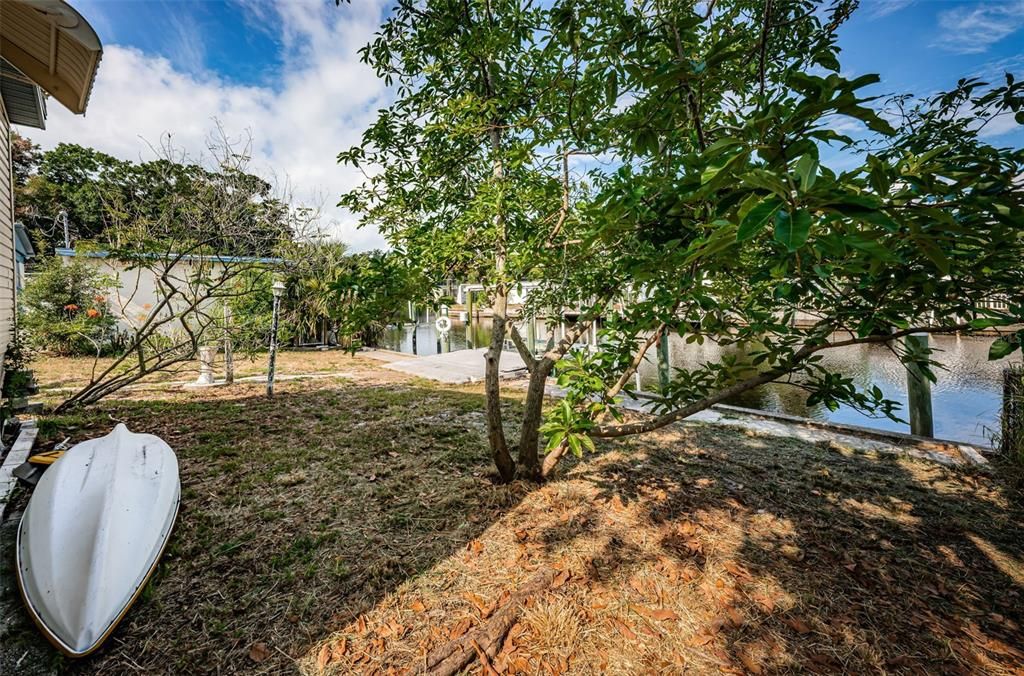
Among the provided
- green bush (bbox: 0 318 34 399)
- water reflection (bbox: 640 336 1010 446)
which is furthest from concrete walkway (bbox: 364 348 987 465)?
green bush (bbox: 0 318 34 399)

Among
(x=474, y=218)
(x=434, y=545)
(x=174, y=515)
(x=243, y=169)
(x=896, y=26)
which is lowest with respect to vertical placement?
(x=434, y=545)

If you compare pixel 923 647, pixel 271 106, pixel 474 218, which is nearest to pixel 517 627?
pixel 923 647

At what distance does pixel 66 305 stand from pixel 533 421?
13.1 m

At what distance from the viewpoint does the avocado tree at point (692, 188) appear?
1.03 meters

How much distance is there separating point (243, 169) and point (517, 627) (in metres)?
6.54

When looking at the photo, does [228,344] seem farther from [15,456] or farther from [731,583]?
[731,583]

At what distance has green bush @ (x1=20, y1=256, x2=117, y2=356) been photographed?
Result: 9.38 m

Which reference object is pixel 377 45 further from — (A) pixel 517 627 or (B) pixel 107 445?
(A) pixel 517 627

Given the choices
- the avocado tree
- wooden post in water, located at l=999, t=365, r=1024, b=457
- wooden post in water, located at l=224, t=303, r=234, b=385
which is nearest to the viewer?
the avocado tree

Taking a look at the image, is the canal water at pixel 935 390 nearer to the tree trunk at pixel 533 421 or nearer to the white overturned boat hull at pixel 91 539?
the tree trunk at pixel 533 421

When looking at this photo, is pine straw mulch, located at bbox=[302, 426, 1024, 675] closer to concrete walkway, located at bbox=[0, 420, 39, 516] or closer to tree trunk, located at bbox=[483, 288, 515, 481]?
tree trunk, located at bbox=[483, 288, 515, 481]

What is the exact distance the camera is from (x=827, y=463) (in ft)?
11.9

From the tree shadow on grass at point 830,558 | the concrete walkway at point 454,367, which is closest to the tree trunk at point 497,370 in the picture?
the tree shadow on grass at point 830,558

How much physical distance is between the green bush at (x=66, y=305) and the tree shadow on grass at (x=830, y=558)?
40.8 ft
